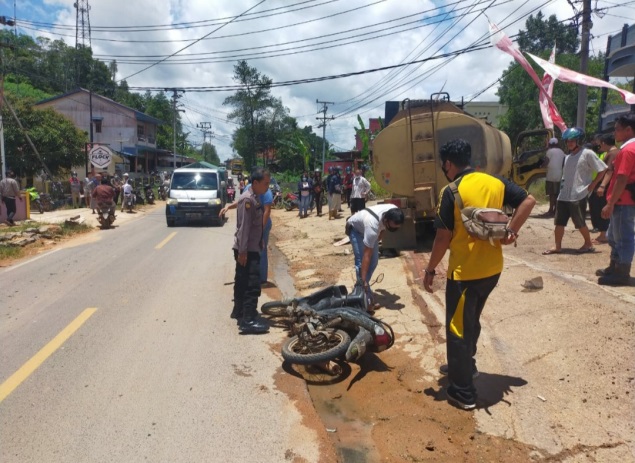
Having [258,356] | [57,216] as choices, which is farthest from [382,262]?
[57,216]

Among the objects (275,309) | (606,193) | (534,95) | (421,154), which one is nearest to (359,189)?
(421,154)

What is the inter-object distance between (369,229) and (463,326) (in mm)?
2163

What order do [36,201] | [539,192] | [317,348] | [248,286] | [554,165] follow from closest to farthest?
[317,348] → [248,286] → [554,165] → [539,192] → [36,201]

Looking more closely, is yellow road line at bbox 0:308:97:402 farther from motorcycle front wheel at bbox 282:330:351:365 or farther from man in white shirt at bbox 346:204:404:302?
man in white shirt at bbox 346:204:404:302

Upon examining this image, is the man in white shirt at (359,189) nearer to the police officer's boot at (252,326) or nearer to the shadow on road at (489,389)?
the police officer's boot at (252,326)

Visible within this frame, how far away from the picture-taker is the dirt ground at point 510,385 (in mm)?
3332

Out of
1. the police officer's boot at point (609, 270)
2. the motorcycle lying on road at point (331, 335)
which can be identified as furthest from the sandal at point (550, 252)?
the motorcycle lying on road at point (331, 335)

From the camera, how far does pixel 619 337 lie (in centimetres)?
435

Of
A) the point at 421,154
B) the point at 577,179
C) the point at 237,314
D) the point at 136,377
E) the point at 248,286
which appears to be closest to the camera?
the point at 136,377

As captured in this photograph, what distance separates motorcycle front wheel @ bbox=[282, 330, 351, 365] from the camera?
14.6ft

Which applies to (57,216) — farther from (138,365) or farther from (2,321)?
(138,365)

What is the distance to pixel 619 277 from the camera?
5762 mm

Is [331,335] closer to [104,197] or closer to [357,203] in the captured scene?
[357,203]

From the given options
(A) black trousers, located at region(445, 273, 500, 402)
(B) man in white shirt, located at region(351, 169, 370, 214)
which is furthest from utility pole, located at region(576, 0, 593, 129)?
(A) black trousers, located at region(445, 273, 500, 402)
